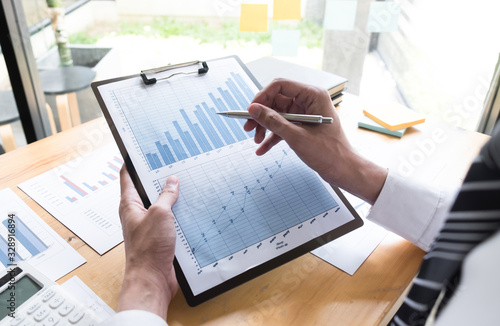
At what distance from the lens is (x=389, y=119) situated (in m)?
1.15

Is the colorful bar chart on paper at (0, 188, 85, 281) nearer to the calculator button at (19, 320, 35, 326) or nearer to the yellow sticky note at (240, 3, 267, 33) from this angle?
the calculator button at (19, 320, 35, 326)

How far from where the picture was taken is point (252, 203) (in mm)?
717

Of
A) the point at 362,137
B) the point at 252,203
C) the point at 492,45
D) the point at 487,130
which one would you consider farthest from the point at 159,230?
the point at 492,45

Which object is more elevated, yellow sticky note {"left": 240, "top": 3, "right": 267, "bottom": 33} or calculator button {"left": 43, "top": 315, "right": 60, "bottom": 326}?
yellow sticky note {"left": 240, "top": 3, "right": 267, "bottom": 33}

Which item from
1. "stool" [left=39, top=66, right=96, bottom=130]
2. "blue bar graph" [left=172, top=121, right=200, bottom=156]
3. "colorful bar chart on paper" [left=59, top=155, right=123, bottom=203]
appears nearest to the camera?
"blue bar graph" [left=172, top=121, right=200, bottom=156]

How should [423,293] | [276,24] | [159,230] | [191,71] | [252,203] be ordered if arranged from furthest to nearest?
[276,24]
[191,71]
[252,203]
[159,230]
[423,293]

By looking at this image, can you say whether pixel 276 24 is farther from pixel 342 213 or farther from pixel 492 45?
pixel 342 213

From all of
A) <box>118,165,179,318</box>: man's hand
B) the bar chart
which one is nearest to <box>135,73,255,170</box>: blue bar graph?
the bar chart

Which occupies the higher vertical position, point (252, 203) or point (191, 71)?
point (191, 71)

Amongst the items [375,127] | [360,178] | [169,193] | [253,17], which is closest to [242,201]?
[169,193]

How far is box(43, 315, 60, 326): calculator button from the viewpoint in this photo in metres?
0.56

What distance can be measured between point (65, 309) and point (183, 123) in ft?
1.30

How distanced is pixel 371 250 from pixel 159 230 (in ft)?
1.32

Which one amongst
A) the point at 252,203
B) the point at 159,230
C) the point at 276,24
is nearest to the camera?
the point at 159,230
